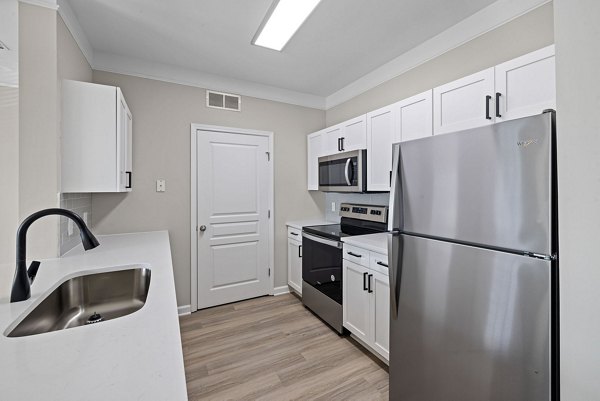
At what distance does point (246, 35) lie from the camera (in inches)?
87.9

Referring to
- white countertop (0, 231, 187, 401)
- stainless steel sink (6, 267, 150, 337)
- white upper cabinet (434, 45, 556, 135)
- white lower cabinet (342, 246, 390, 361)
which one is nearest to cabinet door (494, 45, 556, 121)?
white upper cabinet (434, 45, 556, 135)

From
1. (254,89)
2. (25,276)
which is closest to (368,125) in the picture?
(254,89)

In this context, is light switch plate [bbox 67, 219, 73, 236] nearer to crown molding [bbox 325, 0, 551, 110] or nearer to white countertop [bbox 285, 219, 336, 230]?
white countertop [bbox 285, 219, 336, 230]

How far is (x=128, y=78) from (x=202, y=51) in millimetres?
816

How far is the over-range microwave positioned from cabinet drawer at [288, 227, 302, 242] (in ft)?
1.96

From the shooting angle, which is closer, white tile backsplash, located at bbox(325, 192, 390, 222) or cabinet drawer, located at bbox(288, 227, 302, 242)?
white tile backsplash, located at bbox(325, 192, 390, 222)

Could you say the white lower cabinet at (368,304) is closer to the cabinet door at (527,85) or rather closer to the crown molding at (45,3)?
the cabinet door at (527,85)

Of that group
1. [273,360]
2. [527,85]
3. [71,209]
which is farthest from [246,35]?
[273,360]

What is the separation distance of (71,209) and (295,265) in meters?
2.24

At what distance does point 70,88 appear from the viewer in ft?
5.74

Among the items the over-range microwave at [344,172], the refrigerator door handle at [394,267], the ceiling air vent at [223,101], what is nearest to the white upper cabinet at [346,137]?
the over-range microwave at [344,172]

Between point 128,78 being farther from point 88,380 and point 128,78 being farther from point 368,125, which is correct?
point 88,380

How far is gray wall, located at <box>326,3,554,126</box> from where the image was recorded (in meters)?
1.66

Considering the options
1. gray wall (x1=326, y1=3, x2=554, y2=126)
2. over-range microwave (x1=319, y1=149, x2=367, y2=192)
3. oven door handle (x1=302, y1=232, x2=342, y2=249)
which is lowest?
oven door handle (x1=302, y1=232, x2=342, y2=249)
